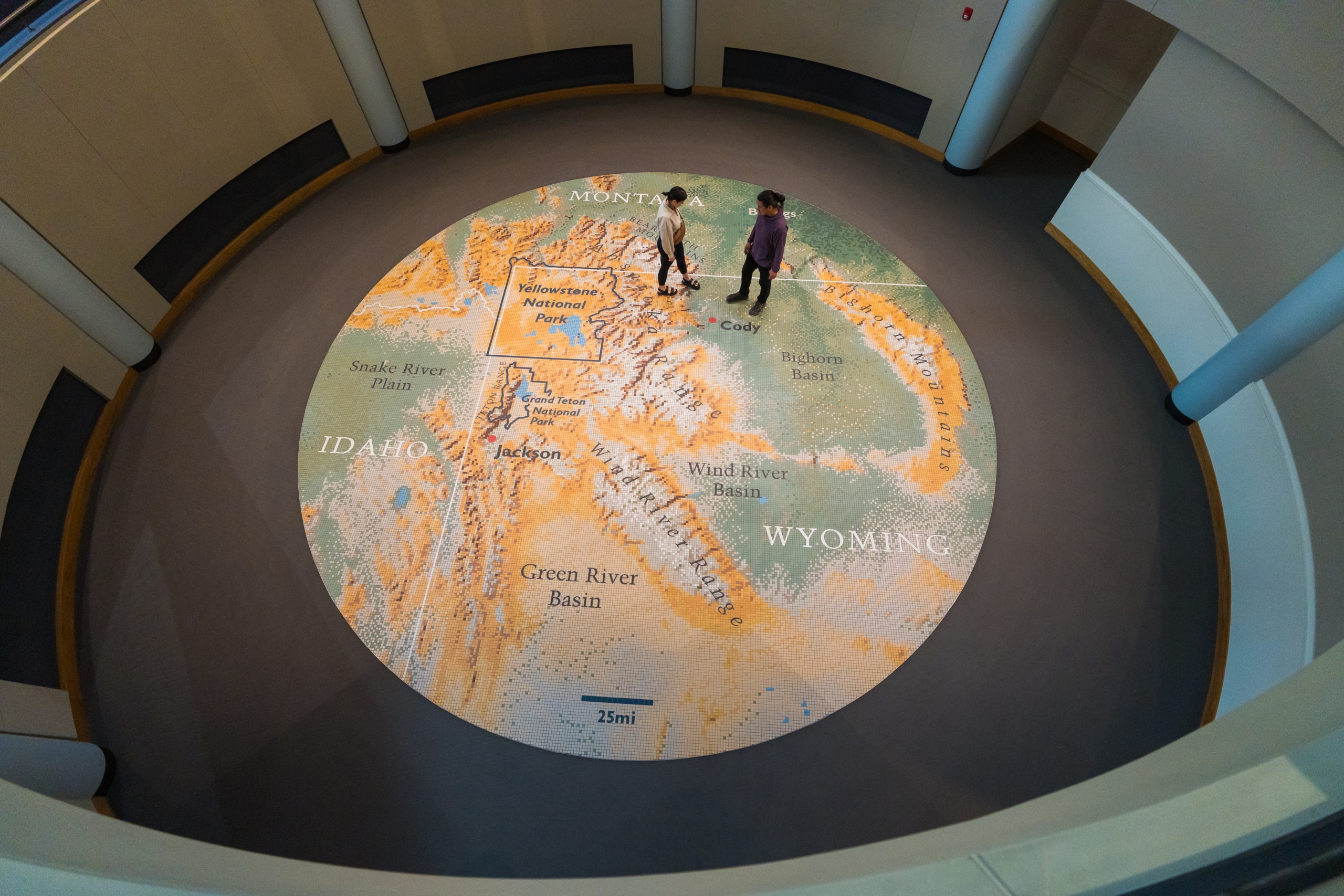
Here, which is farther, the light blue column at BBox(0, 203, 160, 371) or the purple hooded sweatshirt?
the purple hooded sweatshirt

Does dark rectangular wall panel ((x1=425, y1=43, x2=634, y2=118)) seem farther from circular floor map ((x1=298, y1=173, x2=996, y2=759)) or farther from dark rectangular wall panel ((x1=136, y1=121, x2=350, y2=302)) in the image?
circular floor map ((x1=298, y1=173, x2=996, y2=759))

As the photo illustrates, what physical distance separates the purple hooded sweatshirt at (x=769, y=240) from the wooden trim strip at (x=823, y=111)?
133 inches

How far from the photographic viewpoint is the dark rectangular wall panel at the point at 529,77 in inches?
312

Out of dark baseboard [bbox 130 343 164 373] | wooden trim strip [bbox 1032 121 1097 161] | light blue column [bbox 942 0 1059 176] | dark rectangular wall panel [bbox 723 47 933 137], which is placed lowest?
dark baseboard [bbox 130 343 164 373]

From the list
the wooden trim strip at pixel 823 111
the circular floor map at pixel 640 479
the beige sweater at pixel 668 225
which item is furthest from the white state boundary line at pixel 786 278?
the wooden trim strip at pixel 823 111

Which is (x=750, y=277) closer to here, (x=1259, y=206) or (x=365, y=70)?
(x=1259, y=206)

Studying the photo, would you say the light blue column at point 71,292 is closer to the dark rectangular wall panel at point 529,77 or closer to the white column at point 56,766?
the white column at point 56,766

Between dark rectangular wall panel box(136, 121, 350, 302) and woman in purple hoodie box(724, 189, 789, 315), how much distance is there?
16.6 feet

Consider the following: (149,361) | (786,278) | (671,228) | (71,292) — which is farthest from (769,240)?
(149,361)

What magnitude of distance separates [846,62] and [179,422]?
811cm

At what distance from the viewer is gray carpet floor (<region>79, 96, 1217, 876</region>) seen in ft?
14.1

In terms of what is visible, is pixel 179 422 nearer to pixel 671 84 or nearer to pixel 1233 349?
pixel 671 84

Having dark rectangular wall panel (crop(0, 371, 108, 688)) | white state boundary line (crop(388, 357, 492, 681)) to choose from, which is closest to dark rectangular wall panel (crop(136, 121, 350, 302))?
dark rectangular wall panel (crop(0, 371, 108, 688))

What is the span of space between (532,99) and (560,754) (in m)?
7.86
